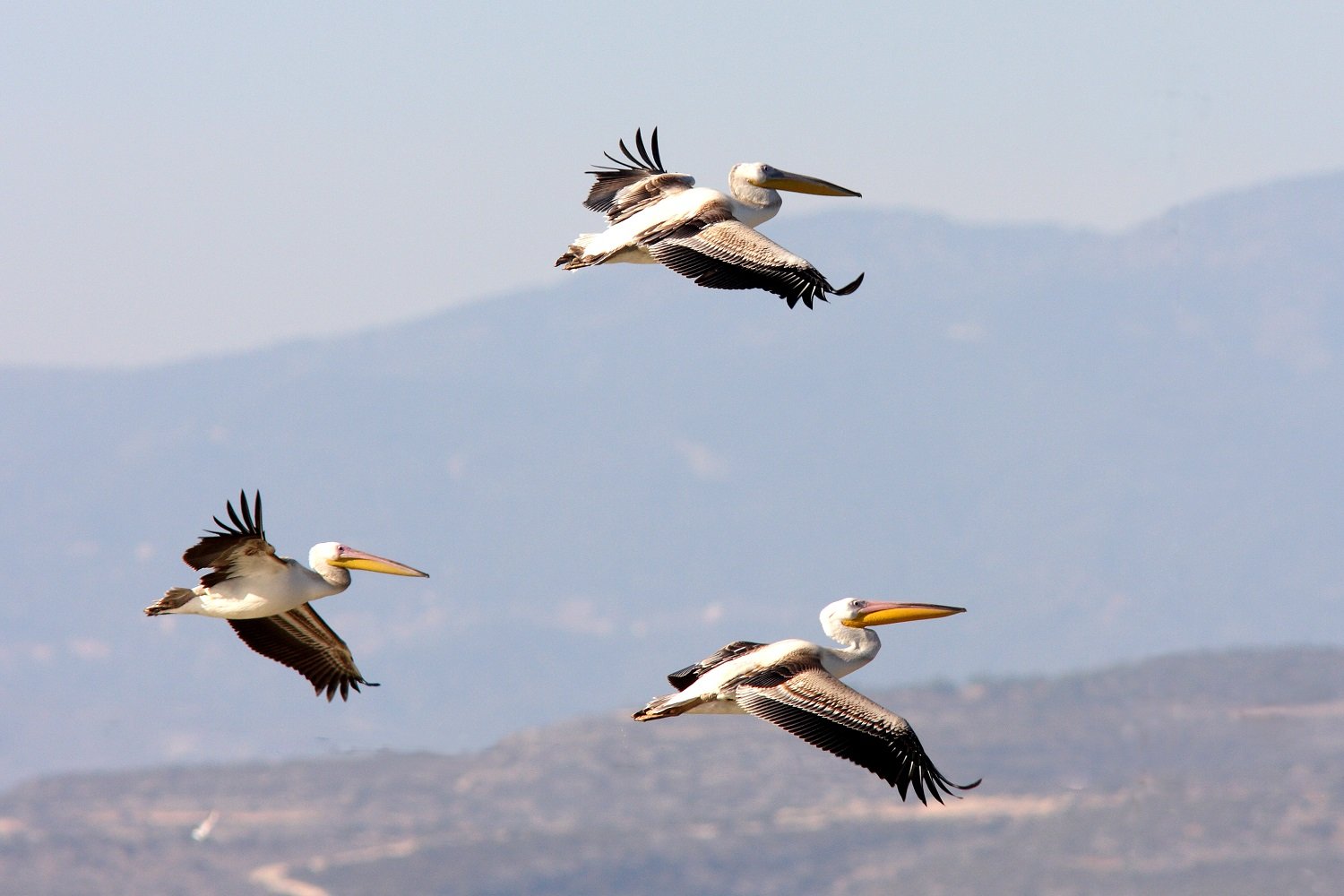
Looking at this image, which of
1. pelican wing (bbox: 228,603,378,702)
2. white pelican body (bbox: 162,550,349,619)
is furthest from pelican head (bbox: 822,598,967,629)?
pelican wing (bbox: 228,603,378,702)

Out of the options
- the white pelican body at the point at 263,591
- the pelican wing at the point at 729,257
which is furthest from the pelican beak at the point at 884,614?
the white pelican body at the point at 263,591

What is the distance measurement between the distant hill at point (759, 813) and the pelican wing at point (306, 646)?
92688 mm

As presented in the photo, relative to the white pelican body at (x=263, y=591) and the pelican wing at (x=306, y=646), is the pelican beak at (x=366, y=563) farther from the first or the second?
the pelican wing at (x=306, y=646)

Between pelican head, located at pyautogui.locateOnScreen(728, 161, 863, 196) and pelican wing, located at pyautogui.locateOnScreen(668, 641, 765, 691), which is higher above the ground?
pelican head, located at pyautogui.locateOnScreen(728, 161, 863, 196)

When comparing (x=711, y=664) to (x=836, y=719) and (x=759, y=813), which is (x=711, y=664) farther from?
(x=759, y=813)

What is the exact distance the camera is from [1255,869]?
110000 mm

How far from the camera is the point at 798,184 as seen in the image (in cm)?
2375

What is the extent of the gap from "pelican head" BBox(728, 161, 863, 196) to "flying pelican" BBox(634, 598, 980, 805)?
5204 millimetres

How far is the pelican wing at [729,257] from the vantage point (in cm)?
2088

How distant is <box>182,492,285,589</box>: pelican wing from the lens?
1963 centimetres

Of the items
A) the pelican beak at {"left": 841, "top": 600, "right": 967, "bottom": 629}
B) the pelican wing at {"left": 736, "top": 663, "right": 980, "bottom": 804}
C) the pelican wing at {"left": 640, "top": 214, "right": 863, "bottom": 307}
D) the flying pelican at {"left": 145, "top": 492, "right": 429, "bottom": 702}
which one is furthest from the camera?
the pelican wing at {"left": 640, "top": 214, "right": 863, "bottom": 307}

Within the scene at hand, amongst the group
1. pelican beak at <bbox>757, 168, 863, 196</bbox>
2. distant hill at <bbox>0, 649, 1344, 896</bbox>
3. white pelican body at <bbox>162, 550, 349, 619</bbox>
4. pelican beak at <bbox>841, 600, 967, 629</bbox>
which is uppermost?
distant hill at <bbox>0, 649, 1344, 896</bbox>

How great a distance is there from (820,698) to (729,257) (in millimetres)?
5050

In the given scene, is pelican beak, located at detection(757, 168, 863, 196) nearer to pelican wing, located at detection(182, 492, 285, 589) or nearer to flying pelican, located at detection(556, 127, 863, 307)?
flying pelican, located at detection(556, 127, 863, 307)
